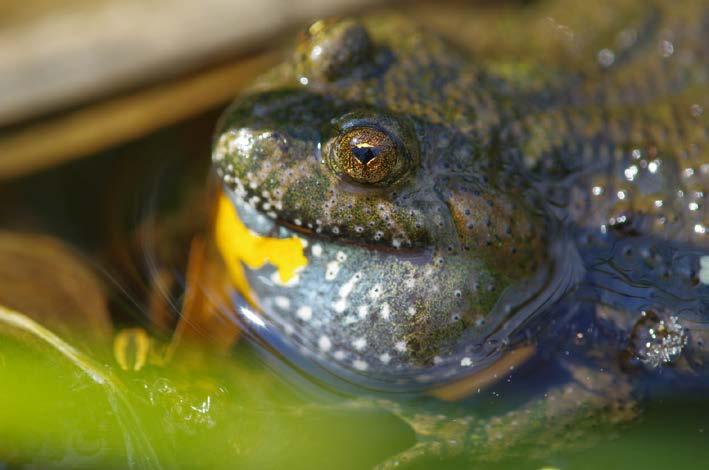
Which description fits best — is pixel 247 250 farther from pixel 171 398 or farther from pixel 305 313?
pixel 171 398

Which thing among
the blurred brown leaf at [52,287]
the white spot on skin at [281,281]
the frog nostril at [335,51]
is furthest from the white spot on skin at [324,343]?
the frog nostril at [335,51]

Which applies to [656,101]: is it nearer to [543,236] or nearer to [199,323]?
[543,236]

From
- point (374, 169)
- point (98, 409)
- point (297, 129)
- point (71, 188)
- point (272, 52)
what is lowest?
point (98, 409)

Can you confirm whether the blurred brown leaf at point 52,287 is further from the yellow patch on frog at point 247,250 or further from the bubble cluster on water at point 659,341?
the bubble cluster on water at point 659,341

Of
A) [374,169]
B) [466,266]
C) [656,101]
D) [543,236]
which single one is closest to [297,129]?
[374,169]

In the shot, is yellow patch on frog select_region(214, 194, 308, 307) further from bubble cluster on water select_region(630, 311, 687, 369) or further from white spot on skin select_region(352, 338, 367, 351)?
bubble cluster on water select_region(630, 311, 687, 369)

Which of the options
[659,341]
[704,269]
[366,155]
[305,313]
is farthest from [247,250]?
[704,269]

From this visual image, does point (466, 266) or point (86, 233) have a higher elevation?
point (86, 233)
